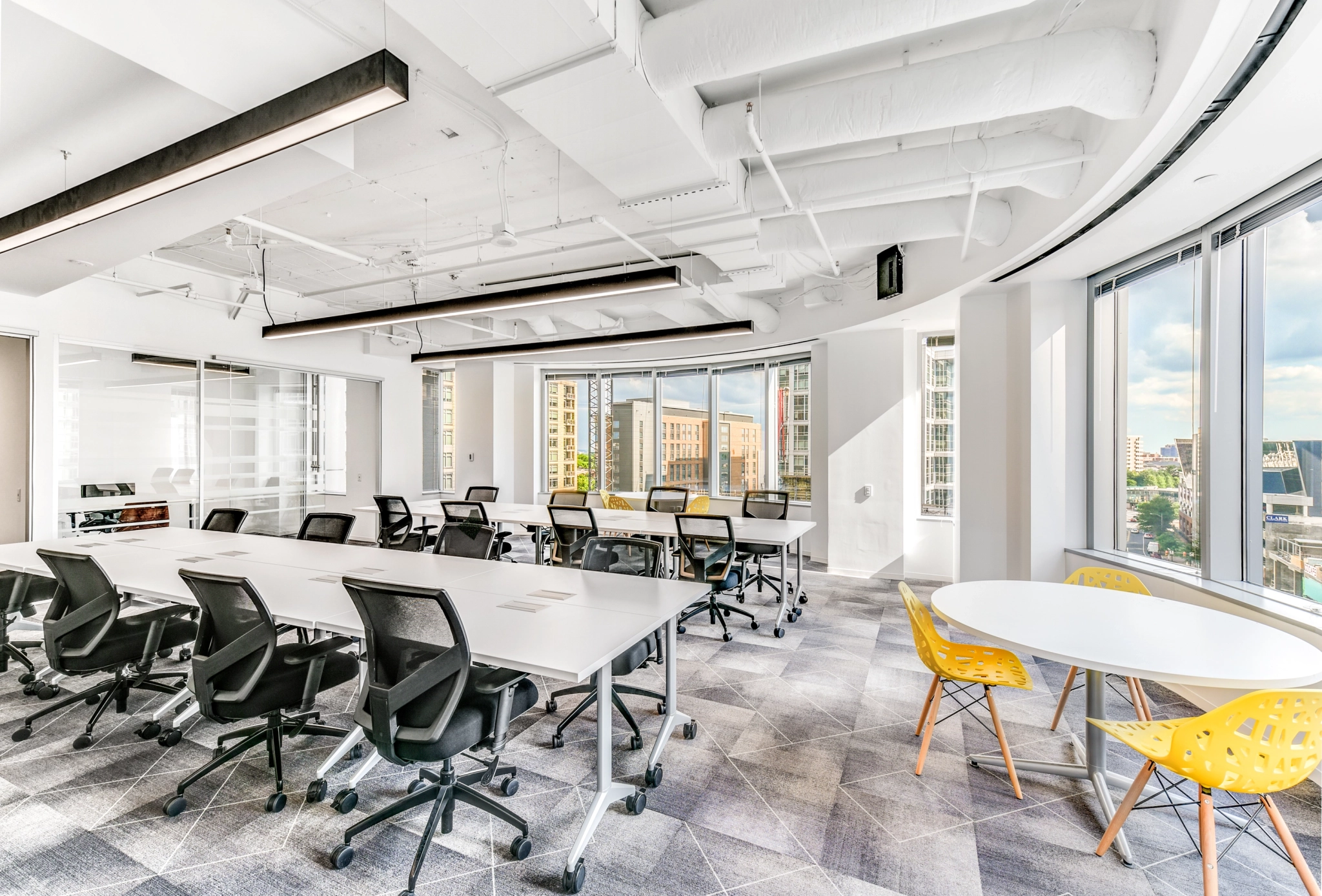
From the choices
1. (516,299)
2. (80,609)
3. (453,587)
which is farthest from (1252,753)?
(80,609)

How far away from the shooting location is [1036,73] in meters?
2.37

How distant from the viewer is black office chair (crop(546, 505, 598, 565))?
502 cm

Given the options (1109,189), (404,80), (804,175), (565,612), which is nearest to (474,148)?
(404,80)

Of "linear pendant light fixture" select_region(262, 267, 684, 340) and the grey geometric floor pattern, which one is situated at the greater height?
"linear pendant light fixture" select_region(262, 267, 684, 340)

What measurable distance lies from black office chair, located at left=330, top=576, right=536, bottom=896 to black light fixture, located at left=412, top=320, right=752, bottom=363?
13.7 ft

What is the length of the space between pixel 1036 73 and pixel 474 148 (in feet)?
10.2

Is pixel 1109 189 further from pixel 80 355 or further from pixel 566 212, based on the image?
pixel 80 355

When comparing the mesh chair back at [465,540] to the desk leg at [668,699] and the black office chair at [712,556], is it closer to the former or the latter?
the black office chair at [712,556]

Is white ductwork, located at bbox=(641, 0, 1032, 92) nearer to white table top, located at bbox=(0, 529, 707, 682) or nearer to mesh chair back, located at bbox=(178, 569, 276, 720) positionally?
white table top, located at bbox=(0, 529, 707, 682)

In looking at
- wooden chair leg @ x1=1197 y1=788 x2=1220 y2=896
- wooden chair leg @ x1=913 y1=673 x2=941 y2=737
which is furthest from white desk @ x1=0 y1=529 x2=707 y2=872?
wooden chair leg @ x1=1197 y1=788 x2=1220 y2=896

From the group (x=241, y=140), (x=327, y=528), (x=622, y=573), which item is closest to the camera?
(x=241, y=140)

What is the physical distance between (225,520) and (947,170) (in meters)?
6.31

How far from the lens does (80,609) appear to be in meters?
2.71

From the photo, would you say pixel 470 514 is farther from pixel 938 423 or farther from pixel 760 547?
pixel 938 423
